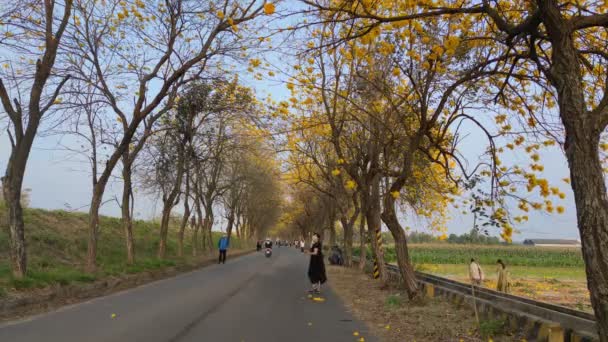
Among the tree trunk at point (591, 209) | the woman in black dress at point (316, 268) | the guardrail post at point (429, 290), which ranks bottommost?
the guardrail post at point (429, 290)

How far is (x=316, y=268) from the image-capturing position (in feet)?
46.2

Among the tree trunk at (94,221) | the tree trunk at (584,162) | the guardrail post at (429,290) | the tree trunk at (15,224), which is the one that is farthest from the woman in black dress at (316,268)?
the tree trunk at (584,162)

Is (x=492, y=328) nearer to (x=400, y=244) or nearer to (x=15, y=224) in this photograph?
(x=400, y=244)

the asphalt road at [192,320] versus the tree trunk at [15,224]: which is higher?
the tree trunk at [15,224]

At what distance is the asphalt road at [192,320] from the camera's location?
7043 millimetres

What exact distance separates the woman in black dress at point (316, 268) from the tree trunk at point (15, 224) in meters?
7.31

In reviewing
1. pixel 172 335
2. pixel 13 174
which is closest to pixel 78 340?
pixel 172 335

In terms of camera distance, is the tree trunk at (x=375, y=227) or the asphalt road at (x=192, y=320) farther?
the tree trunk at (x=375, y=227)

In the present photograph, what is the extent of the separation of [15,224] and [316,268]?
7.83 meters

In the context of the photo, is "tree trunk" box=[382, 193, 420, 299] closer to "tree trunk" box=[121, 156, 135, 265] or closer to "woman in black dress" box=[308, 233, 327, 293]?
"woman in black dress" box=[308, 233, 327, 293]

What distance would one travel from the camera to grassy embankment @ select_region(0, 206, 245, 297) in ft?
36.9

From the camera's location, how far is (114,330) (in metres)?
7.32

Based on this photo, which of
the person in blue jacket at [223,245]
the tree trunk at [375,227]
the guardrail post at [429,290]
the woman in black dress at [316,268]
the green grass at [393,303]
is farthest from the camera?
the person in blue jacket at [223,245]

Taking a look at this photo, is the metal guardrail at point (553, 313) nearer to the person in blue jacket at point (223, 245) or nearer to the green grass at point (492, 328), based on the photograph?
the green grass at point (492, 328)
